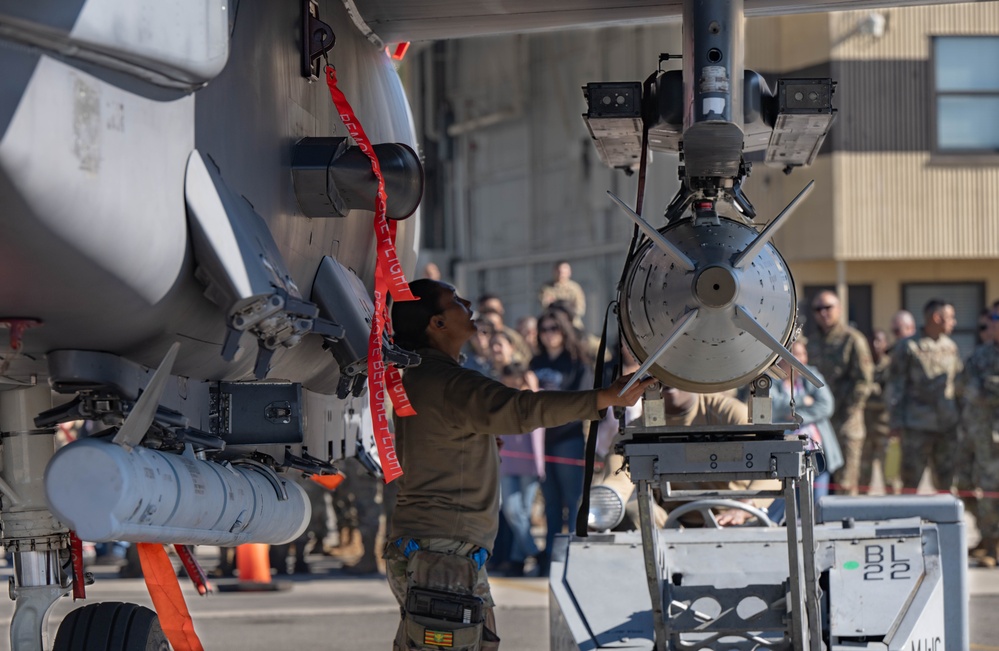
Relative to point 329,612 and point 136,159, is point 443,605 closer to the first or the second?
point 136,159

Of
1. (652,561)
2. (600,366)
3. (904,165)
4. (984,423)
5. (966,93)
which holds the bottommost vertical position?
(652,561)

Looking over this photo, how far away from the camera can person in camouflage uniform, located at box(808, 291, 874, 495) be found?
13.2 m

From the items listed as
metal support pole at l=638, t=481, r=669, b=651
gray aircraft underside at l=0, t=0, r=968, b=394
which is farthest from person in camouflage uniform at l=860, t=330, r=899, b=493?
gray aircraft underside at l=0, t=0, r=968, b=394

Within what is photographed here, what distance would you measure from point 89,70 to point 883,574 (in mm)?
3957

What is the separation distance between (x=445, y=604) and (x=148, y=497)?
63.6 inches

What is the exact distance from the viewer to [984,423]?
515 inches

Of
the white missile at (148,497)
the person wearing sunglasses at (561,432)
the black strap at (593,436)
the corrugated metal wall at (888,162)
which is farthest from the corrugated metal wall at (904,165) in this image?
the white missile at (148,497)

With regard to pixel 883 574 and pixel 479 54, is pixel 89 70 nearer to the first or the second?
pixel 883 574

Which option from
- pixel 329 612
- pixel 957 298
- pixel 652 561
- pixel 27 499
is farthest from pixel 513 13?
pixel 957 298

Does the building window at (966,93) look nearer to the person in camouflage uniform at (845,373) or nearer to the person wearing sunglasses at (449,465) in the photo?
the person in camouflage uniform at (845,373)

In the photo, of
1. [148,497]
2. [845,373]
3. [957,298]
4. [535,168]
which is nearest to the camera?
[148,497]

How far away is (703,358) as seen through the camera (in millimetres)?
5152

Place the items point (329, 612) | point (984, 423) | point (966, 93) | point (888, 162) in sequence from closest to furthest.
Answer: point (329, 612), point (984, 423), point (888, 162), point (966, 93)

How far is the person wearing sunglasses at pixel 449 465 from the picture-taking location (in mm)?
5504
